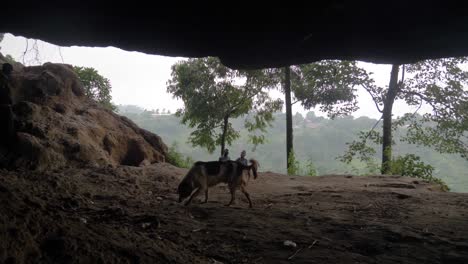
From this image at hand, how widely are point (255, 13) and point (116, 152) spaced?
24.9 feet

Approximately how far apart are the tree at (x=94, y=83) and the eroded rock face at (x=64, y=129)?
240 inches

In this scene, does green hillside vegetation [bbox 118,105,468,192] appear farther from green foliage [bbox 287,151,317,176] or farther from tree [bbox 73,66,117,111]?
green foliage [bbox 287,151,317,176]

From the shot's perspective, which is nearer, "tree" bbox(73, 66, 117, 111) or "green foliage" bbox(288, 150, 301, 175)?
"green foliage" bbox(288, 150, 301, 175)

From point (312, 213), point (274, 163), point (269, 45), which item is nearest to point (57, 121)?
point (269, 45)

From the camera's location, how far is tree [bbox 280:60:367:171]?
16.8 meters

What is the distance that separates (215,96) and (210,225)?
1389 centimetres

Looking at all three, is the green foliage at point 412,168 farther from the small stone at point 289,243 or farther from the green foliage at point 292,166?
the small stone at point 289,243

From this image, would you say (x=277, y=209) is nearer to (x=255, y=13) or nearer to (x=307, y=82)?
(x=255, y=13)

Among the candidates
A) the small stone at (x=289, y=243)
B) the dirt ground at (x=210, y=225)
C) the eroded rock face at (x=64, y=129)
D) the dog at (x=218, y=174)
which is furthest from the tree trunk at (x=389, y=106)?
the small stone at (x=289, y=243)

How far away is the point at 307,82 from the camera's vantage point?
1789 centimetres

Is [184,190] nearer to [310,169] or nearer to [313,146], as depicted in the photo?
[310,169]

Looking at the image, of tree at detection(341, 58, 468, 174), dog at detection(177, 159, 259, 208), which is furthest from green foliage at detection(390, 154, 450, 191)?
dog at detection(177, 159, 259, 208)

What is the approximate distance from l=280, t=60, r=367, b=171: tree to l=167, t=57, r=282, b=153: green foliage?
2.04m

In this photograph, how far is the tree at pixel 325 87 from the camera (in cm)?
1680
